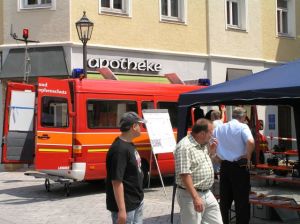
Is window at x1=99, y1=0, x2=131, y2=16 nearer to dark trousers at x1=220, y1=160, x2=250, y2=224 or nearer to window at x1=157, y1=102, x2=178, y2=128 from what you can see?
window at x1=157, y1=102, x2=178, y2=128

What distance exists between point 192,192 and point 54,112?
22.5ft

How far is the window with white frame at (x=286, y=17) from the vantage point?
2444 cm

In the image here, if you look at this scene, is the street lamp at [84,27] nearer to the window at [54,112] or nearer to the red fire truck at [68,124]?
the red fire truck at [68,124]

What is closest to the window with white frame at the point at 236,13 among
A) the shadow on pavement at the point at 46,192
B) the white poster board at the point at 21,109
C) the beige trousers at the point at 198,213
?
the shadow on pavement at the point at 46,192

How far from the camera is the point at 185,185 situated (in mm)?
5719

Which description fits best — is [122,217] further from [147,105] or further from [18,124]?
[147,105]

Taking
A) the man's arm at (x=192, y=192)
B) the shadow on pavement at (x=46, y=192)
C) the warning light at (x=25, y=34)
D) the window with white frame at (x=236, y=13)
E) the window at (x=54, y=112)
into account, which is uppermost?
the window with white frame at (x=236, y=13)

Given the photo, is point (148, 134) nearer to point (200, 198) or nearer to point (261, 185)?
point (261, 185)

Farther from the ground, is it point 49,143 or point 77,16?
point 77,16

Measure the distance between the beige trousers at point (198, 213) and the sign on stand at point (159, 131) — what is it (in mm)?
6019

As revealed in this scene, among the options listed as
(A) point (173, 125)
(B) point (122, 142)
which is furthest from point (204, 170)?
(A) point (173, 125)

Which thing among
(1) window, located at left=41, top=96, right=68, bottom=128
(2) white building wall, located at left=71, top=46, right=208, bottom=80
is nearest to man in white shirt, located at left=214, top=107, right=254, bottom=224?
(1) window, located at left=41, top=96, right=68, bottom=128

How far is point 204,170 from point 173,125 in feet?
26.1

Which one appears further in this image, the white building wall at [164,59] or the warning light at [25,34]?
the white building wall at [164,59]
